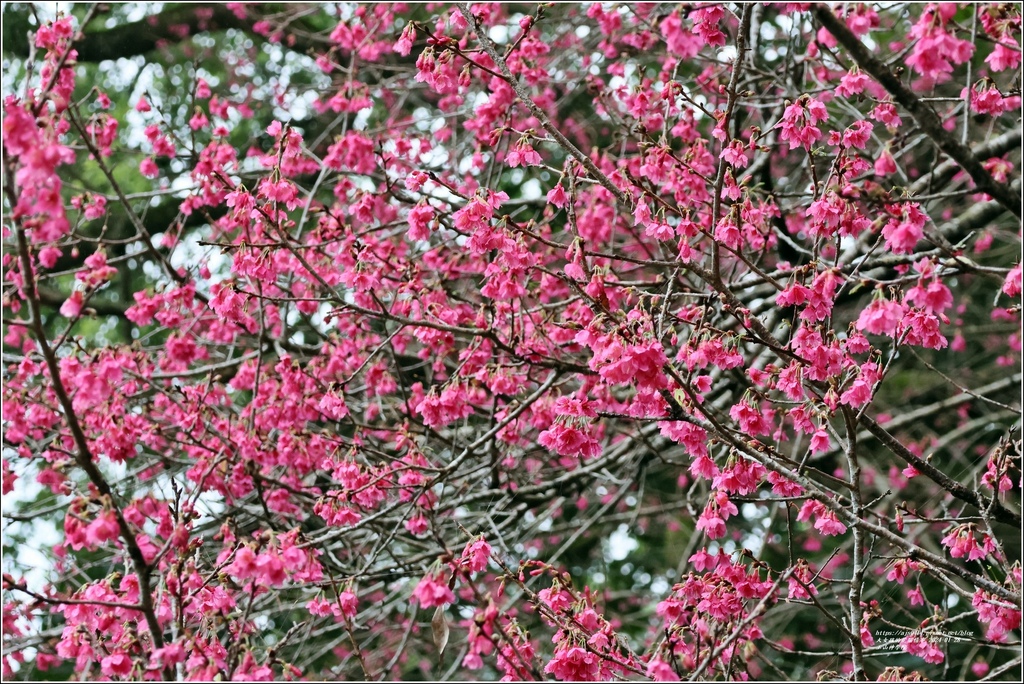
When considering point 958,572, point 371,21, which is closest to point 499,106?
point 371,21

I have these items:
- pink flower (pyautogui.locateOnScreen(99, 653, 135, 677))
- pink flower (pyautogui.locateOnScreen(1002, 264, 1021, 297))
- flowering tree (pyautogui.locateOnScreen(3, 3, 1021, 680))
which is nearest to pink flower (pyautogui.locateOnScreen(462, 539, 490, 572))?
flowering tree (pyautogui.locateOnScreen(3, 3, 1021, 680))

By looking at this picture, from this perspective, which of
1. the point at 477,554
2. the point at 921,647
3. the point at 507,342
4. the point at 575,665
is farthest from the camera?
the point at 507,342

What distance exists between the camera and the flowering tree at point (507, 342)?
271 cm

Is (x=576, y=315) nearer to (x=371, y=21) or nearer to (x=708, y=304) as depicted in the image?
(x=708, y=304)

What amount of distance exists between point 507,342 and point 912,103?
5.44ft

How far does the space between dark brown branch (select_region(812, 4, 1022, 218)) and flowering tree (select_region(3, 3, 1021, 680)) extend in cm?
1

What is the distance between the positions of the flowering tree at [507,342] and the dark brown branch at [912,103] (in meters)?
0.01

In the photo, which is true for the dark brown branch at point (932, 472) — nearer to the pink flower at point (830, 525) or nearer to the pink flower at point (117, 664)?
the pink flower at point (830, 525)

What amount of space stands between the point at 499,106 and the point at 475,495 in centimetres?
190

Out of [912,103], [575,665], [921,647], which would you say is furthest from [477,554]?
[912,103]

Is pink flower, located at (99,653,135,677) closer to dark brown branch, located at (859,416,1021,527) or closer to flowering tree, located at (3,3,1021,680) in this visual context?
flowering tree, located at (3,3,1021,680)

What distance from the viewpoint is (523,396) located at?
375cm

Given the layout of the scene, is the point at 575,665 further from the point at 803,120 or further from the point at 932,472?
the point at 803,120

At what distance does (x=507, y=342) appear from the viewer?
3.50 metres
